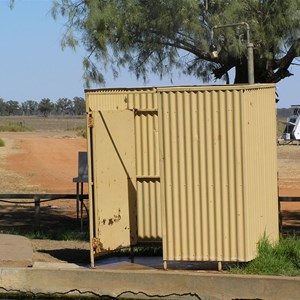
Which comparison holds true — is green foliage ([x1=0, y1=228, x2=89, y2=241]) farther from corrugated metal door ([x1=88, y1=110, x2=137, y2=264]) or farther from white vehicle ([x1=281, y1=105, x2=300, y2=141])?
white vehicle ([x1=281, y1=105, x2=300, y2=141])

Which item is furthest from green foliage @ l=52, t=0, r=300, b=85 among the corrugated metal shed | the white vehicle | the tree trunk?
the white vehicle

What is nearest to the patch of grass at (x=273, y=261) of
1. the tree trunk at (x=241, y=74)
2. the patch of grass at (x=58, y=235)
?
the patch of grass at (x=58, y=235)

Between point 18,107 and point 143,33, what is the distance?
17286 centimetres

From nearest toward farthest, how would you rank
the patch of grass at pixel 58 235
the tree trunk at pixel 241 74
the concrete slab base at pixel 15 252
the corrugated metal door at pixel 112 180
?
the concrete slab base at pixel 15 252 < the corrugated metal door at pixel 112 180 < the patch of grass at pixel 58 235 < the tree trunk at pixel 241 74

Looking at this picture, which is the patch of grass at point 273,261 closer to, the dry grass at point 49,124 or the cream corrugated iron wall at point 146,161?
the cream corrugated iron wall at point 146,161

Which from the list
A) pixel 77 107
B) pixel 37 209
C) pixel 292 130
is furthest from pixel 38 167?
pixel 77 107

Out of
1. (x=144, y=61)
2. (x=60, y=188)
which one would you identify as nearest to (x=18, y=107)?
(x=60, y=188)

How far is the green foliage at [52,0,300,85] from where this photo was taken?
559 inches

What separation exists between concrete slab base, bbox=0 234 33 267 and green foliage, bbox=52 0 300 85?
4417mm

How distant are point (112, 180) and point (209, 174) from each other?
1.59 m

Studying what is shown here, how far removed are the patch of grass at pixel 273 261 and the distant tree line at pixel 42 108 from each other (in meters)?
156

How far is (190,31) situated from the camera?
14523 mm

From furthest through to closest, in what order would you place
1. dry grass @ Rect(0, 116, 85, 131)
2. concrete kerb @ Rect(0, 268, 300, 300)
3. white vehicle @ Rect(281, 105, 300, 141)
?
1. dry grass @ Rect(0, 116, 85, 131)
2. white vehicle @ Rect(281, 105, 300, 141)
3. concrete kerb @ Rect(0, 268, 300, 300)

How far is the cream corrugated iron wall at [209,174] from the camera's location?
9711 millimetres
